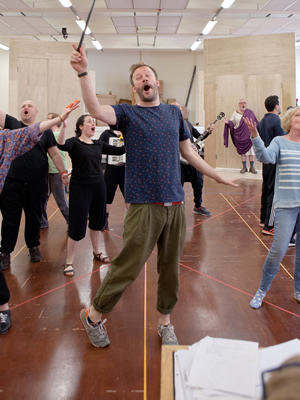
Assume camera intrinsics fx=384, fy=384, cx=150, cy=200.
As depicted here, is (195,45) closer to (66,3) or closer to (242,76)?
(242,76)

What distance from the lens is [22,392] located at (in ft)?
6.21

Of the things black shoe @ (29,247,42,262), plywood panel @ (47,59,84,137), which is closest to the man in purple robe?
plywood panel @ (47,59,84,137)

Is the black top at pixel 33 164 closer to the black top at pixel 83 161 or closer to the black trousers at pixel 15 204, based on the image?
the black trousers at pixel 15 204

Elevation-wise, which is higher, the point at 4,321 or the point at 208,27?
the point at 208,27

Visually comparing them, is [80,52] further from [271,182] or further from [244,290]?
[271,182]

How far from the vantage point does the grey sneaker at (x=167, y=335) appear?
2281mm

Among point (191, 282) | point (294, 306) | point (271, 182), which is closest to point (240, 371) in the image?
point (294, 306)

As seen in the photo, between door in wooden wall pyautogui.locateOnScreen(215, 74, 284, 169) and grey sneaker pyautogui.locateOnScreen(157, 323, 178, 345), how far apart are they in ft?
27.8

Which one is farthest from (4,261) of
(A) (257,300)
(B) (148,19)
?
(B) (148,19)

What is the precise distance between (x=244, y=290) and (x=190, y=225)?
2.10 m

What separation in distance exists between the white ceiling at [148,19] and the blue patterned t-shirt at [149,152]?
29.0ft

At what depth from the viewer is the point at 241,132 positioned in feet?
31.5

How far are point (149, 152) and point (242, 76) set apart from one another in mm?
9098

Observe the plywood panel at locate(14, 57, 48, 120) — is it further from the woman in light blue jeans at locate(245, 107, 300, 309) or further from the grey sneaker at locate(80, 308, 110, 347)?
the grey sneaker at locate(80, 308, 110, 347)
